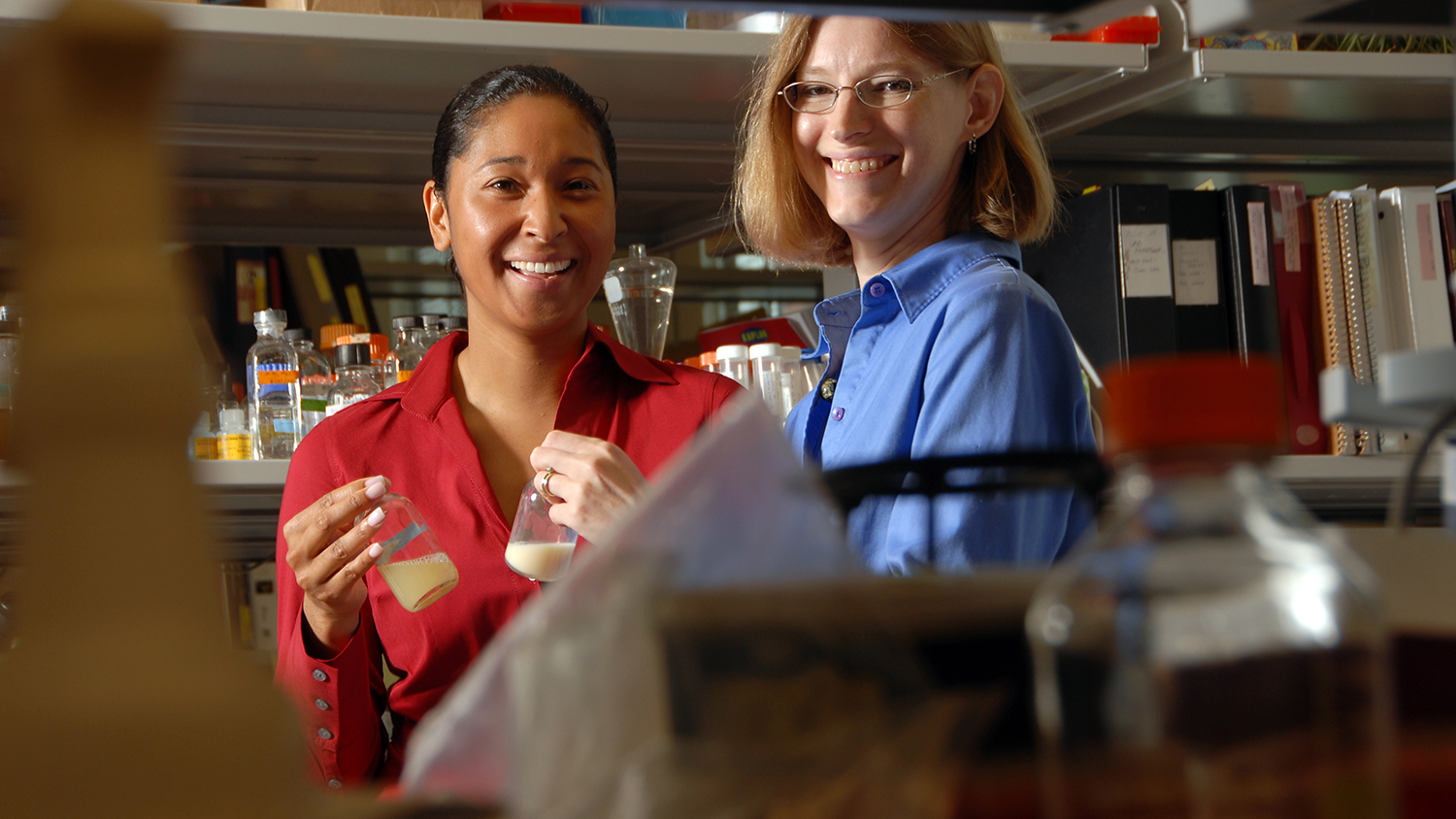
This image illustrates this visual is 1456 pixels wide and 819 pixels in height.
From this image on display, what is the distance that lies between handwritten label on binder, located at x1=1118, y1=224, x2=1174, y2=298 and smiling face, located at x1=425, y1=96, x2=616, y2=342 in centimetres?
82

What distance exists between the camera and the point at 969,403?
107cm

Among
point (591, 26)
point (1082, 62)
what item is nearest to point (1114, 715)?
point (591, 26)

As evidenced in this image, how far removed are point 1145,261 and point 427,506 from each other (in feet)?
3.68

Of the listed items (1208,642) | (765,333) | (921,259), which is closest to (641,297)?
(765,333)


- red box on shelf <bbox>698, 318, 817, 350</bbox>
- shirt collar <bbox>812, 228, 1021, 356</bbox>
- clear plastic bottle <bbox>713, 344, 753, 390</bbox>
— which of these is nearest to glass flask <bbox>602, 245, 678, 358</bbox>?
red box on shelf <bbox>698, 318, 817, 350</bbox>

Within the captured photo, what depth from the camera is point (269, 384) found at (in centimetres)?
168

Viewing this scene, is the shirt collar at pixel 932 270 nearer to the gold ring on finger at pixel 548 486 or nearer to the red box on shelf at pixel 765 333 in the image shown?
the gold ring on finger at pixel 548 486

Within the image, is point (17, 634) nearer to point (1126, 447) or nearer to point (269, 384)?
point (1126, 447)

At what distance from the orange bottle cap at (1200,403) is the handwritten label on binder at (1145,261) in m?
1.61

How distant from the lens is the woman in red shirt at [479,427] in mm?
1248

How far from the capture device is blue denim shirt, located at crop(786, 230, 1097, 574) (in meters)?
1.00

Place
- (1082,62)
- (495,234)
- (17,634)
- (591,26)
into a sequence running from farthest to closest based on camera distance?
(1082,62) < (591,26) < (495,234) < (17,634)

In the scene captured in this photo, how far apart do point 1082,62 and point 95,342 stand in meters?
1.61

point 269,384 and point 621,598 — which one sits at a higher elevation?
point 269,384
